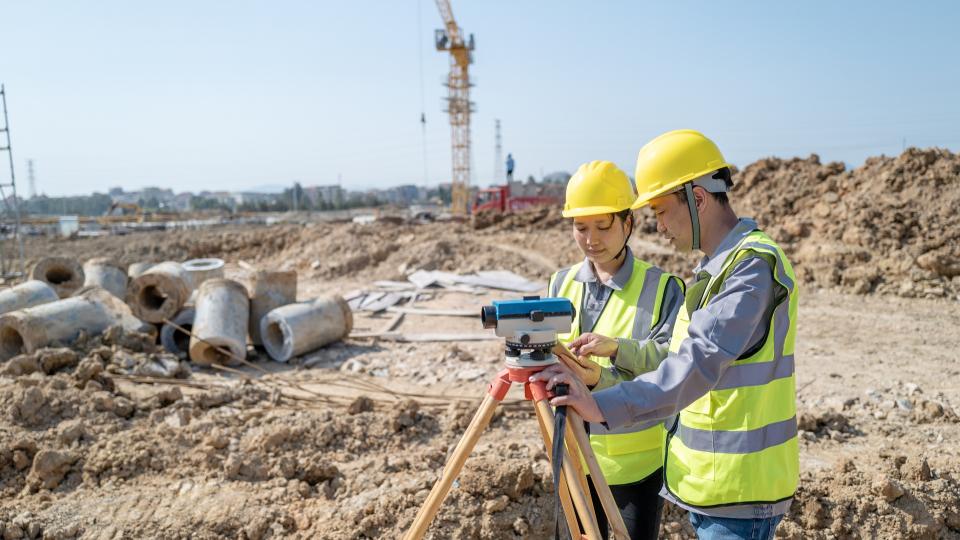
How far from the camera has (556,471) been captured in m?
1.74

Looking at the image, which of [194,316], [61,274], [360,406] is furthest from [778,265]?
[61,274]

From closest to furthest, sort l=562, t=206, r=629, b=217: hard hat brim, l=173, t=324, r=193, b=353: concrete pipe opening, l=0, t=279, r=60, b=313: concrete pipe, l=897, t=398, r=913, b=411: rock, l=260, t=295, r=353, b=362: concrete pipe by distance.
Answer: l=562, t=206, r=629, b=217: hard hat brim → l=897, t=398, r=913, b=411: rock → l=260, t=295, r=353, b=362: concrete pipe → l=0, t=279, r=60, b=313: concrete pipe → l=173, t=324, r=193, b=353: concrete pipe opening

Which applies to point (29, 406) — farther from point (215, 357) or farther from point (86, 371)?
point (215, 357)

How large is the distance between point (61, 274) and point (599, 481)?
12160 mm

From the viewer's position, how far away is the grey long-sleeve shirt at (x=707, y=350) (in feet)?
5.67

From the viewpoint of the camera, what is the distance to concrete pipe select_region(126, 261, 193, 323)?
8.62m

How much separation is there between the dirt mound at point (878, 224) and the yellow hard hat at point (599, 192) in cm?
1007

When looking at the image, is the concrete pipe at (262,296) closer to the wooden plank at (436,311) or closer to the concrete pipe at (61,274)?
the wooden plank at (436,311)

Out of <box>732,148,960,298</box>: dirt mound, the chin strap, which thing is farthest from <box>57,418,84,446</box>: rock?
<box>732,148,960,298</box>: dirt mound

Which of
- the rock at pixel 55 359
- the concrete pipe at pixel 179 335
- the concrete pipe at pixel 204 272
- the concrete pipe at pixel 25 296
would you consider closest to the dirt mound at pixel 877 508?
the rock at pixel 55 359

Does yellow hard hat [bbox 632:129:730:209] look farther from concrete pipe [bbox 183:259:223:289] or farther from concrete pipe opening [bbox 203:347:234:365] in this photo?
concrete pipe [bbox 183:259:223:289]

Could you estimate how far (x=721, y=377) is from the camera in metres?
1.84

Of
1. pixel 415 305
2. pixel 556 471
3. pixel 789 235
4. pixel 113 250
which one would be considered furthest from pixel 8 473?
pixel 113 250

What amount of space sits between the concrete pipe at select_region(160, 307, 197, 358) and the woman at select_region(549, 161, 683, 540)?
7.11 m
